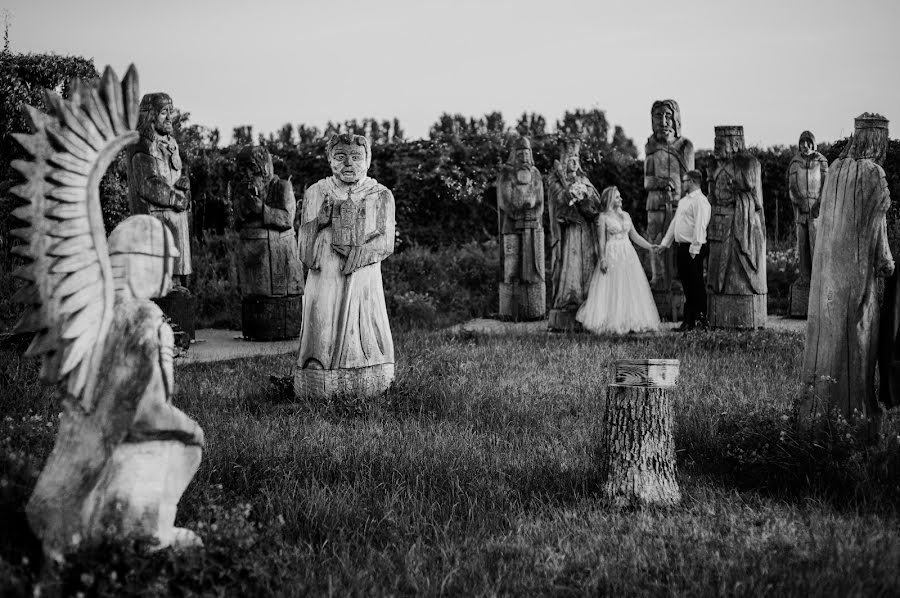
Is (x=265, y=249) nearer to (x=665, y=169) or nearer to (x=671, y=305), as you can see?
(x=665, y=169)

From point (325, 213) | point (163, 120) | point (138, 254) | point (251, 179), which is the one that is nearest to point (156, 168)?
point (163, 120)

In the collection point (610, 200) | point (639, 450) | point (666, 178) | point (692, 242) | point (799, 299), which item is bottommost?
point (639, 450)

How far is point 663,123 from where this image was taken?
47.6 ft

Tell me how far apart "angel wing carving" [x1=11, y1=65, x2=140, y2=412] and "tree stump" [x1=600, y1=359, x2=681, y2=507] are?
3.13 m

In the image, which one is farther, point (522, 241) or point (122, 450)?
point (522, 241)

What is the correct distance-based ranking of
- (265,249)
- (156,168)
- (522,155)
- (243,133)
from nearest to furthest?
(156,168), (265,249), (522,155), (243,133)

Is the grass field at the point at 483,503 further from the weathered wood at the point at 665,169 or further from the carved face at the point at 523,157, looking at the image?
the carved face at the point at 523,157

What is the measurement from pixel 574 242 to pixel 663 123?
2831 millimetres

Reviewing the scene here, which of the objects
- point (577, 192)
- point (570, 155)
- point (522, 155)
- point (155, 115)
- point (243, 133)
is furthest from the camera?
point (243, 133)

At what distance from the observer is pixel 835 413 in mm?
5734

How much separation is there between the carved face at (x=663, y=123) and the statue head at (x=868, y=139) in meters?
8.66

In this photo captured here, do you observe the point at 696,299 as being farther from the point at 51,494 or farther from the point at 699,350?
the point at 51,494

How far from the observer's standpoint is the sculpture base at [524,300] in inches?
591

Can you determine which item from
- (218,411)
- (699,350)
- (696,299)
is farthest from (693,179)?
(218,411)
